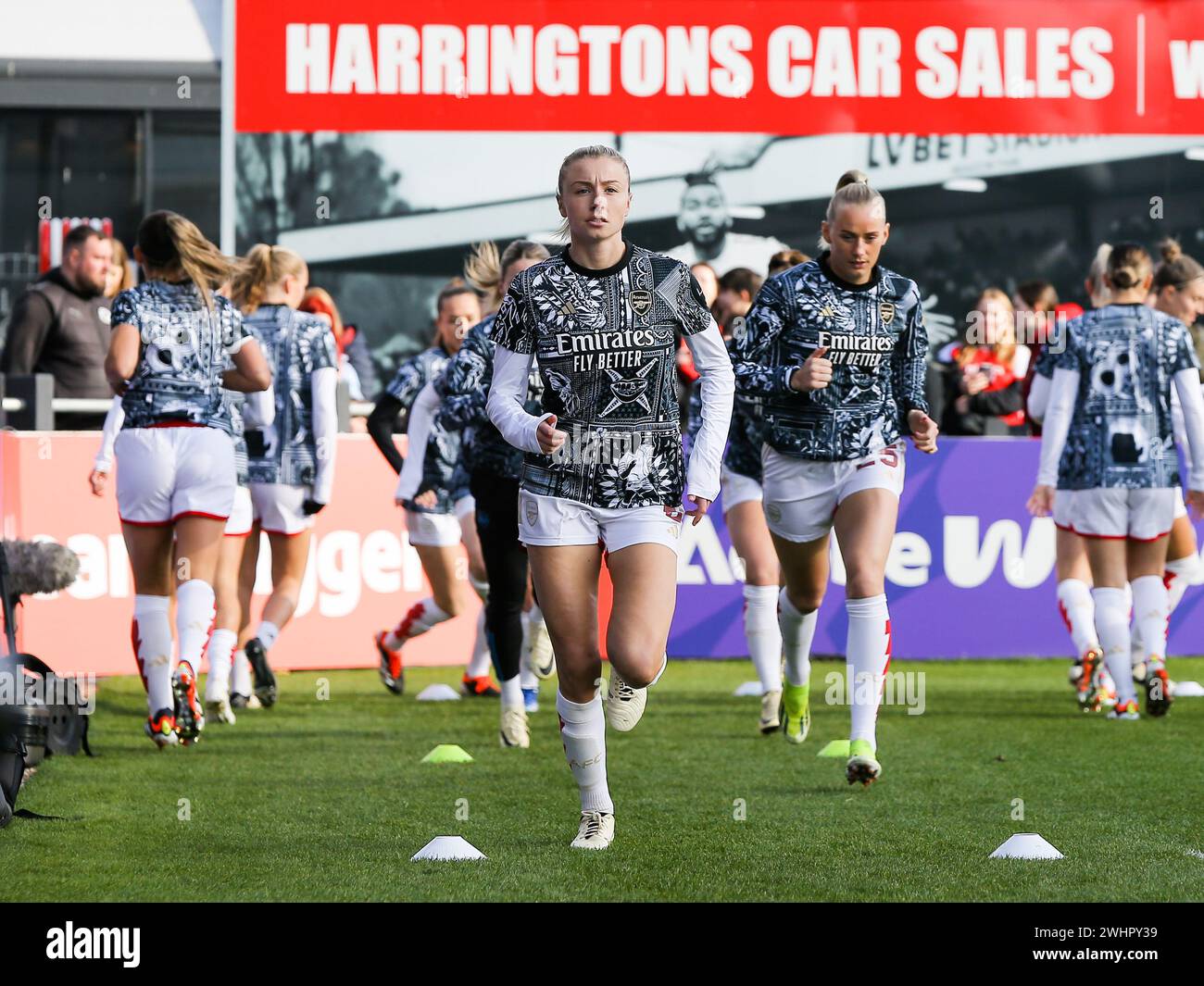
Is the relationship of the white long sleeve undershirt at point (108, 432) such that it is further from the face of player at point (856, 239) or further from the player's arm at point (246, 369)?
the face of player at point (856, 239)

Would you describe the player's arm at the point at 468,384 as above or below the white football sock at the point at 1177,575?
above

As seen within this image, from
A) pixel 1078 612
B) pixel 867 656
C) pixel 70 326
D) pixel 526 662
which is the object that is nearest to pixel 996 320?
pixel 1078 612

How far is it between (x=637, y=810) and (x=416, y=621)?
4206 millimetres

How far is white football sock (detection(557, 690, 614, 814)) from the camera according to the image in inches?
246

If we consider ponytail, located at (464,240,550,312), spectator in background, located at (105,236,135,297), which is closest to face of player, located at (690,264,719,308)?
ponytail, located at (464,240,550,312)

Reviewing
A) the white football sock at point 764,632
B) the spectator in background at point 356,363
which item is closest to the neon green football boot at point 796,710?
the white football sock at point 764,632

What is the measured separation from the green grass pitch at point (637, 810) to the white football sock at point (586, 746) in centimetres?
17

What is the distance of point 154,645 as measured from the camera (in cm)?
841

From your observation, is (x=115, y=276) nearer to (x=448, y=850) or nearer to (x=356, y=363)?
(x=356, y=363)

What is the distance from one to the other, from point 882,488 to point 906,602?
17.9 feet

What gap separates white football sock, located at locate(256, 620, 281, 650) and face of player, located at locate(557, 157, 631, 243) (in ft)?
16.4

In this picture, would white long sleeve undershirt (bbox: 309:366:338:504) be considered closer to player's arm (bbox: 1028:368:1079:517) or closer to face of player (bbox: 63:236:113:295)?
face of player (bbox: 63:236:113:295)

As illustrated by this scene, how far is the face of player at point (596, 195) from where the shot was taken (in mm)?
5996
